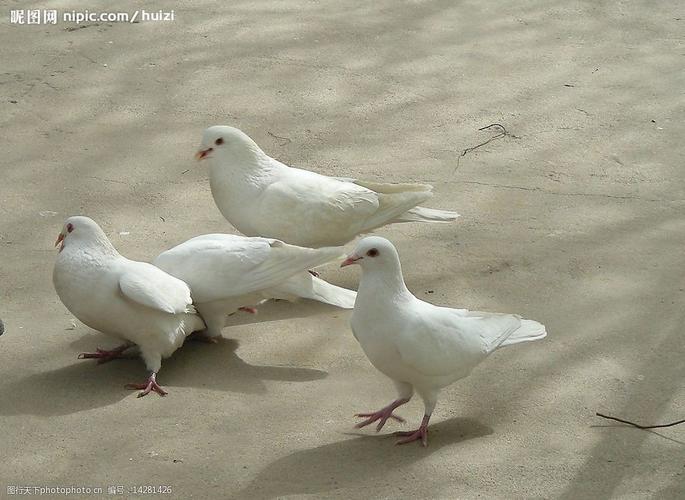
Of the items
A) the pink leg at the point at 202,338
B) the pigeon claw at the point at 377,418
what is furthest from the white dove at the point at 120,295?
the pigeon claw at the point at 377,418

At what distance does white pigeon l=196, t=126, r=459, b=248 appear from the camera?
16.7ft

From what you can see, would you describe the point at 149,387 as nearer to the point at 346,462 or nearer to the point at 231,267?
the point at 231,267

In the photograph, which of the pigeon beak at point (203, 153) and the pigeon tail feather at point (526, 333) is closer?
the pigeon tail feather at point (526, 333)

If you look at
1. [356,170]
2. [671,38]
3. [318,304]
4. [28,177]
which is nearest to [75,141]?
[28,177]

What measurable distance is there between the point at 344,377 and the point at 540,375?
788mm

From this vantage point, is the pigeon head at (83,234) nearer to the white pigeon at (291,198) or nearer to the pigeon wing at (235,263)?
the pigeon wing at (235,263)

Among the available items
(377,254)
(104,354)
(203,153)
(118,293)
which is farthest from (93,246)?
(377,254)

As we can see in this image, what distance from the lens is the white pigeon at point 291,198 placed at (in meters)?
5.08

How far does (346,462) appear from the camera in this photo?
3.89m

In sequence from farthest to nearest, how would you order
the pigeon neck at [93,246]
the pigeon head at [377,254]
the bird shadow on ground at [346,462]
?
the pigeon neck at [93,246] < the pigeon head at [377,254] < the bird shadow on ground at [346,462]

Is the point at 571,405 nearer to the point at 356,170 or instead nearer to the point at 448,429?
the point at 448,429

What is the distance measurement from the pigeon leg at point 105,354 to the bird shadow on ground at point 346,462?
3.43ft

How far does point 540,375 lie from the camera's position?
4504 millimetres

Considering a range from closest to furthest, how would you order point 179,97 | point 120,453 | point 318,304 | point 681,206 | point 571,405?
1. point 120,453
2. point 571,405
3. point 318,304
4. point 681,206
5. point 179,97
